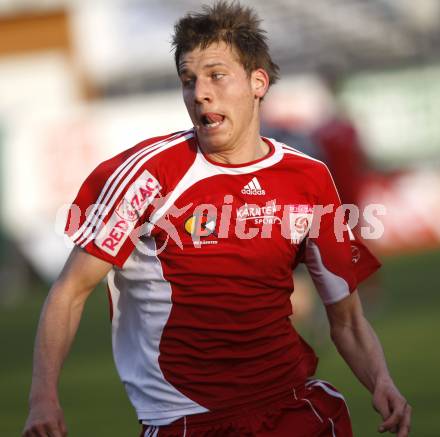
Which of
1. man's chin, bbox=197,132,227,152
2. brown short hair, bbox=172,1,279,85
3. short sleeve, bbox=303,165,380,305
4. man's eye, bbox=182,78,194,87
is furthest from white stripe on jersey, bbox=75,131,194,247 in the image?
short sleeve, bbox=303,165,380,305

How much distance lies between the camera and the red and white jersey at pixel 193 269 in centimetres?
444

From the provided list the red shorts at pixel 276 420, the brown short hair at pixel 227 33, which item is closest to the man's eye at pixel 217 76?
the brown short hair at pixel 227 33

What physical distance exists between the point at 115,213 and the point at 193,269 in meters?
0.36

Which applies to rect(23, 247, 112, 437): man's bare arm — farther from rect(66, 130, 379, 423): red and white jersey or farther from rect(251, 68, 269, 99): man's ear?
rect(251, 68, 269, 99): man's ear

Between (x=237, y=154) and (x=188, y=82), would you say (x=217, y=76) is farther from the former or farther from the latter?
(x=237, y=154)

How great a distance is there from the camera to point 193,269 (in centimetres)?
449

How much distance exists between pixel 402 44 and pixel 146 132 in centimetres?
939

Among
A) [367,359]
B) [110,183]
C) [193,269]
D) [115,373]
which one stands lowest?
[115,373]

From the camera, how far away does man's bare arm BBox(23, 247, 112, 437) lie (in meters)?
4.05

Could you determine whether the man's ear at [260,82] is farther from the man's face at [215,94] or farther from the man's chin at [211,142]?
the man's chin at [211,142]

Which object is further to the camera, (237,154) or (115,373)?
(115,373)

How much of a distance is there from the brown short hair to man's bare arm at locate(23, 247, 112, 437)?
2.97 feet

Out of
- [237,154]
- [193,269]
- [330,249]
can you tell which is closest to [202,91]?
[237,154]

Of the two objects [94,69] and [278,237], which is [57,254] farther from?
[278,237]
